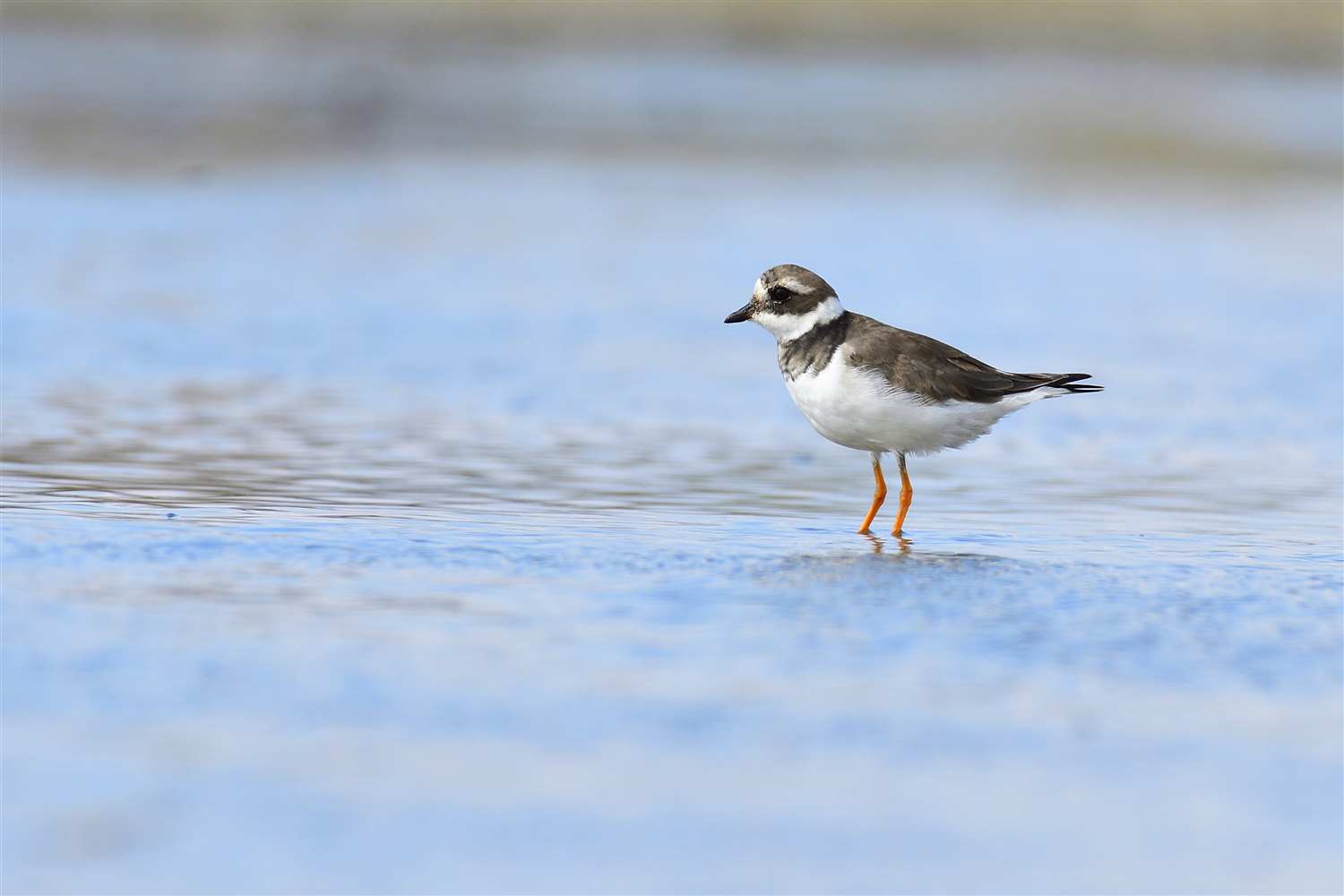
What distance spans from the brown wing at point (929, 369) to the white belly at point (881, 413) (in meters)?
0.05

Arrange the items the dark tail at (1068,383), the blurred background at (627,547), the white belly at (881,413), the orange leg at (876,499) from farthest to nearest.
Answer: the dark tail at (1068,383) → the orange leg at (876,499) → the white belly at (881,413) → the blurred background at (627,547)

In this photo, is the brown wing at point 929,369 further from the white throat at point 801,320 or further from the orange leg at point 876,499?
the orange leg at point 876,499

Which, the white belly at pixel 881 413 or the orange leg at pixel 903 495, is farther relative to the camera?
the orange leg at pixel 903 495

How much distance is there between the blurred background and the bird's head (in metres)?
0.97

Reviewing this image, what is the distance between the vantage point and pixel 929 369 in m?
9.66

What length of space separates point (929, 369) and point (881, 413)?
388 millimetres

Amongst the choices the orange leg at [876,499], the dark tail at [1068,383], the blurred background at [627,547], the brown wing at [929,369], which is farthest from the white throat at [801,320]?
the dark tail at [1068,383]

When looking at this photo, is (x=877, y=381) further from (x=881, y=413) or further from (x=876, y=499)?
(x=876, y=499)

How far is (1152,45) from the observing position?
54.1 metres

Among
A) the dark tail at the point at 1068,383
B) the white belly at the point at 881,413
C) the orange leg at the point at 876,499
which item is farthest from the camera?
the dark tail at the point at 1068,383

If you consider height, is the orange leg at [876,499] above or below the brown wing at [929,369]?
below

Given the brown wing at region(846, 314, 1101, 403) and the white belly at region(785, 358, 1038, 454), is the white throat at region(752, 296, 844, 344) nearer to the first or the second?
the brown wing at region(846, 314, 1101, 403)

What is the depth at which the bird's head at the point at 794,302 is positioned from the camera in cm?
986

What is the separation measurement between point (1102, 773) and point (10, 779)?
10.3 ft
